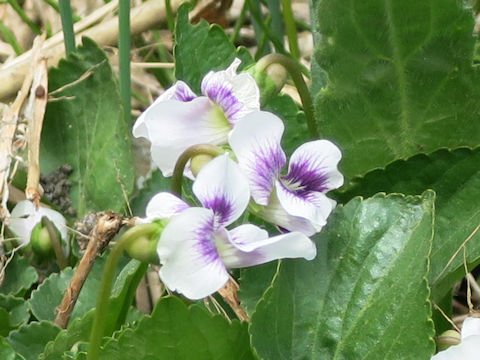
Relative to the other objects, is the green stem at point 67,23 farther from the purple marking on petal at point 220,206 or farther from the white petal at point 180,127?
the purple marking on petal at point 220,206

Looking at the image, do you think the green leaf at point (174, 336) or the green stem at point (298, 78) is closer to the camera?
the green leaf at point (174, 336)

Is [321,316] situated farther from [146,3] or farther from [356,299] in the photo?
[146,3]

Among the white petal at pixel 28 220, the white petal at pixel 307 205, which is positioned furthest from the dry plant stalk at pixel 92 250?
the white petal at pixel 28 220

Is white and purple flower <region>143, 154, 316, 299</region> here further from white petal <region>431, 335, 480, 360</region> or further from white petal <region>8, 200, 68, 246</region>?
white petal <region>8, 200, 68, 246</region>

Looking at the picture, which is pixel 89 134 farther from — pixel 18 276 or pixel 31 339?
pixel 31 339

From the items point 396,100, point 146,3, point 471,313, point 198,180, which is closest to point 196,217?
point 198,180

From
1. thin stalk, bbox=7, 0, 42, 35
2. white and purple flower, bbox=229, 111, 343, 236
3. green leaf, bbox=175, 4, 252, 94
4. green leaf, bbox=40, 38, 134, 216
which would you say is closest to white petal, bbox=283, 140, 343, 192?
white and purple flower, bbox=229, 111, 343, 236
